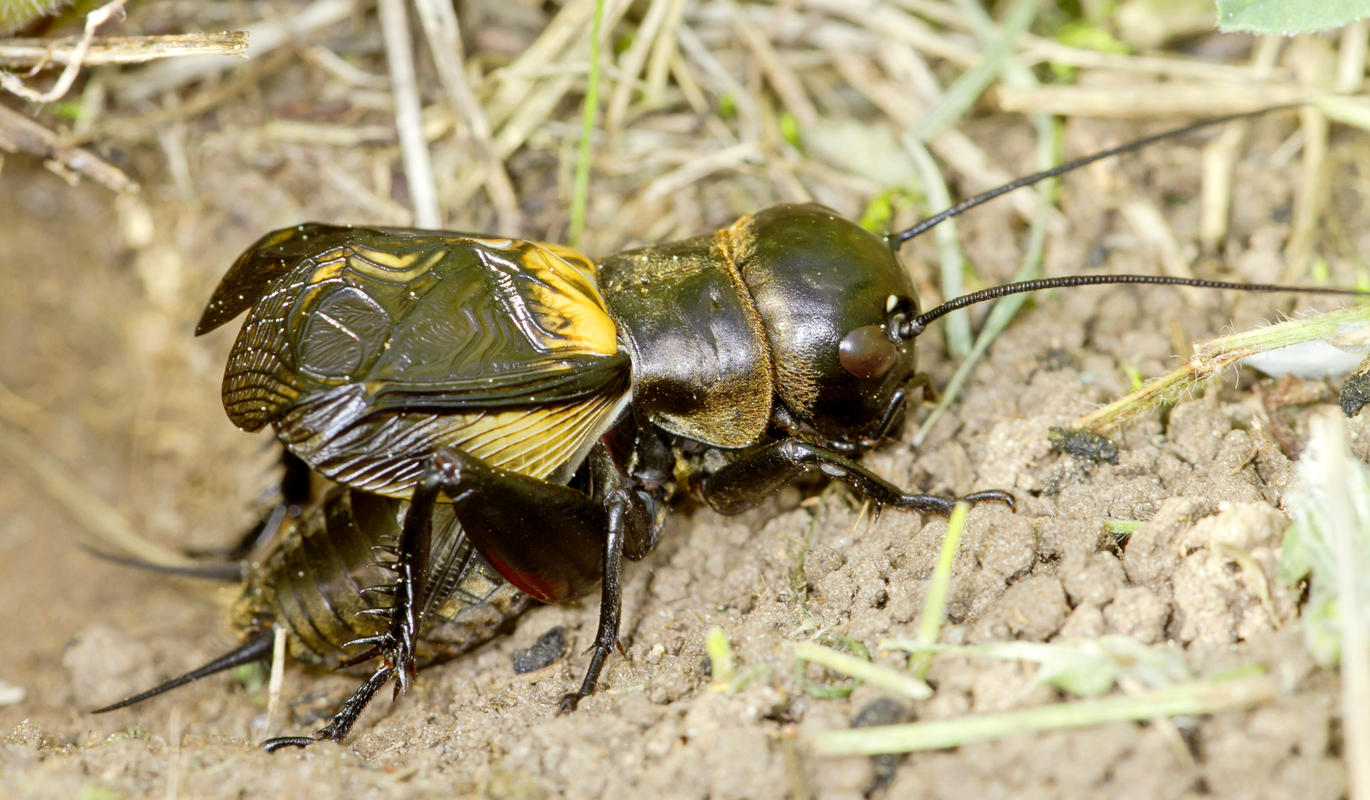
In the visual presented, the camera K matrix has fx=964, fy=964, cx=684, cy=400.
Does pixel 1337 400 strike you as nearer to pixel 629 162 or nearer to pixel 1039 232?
pixel 1039 232

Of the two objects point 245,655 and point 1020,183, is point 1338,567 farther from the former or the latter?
point 245,655

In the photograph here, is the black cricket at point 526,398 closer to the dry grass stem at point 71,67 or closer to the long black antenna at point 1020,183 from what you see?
the long black antenna at point 1020,183

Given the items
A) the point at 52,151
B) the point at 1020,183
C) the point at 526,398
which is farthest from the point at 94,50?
the point at 1020,183

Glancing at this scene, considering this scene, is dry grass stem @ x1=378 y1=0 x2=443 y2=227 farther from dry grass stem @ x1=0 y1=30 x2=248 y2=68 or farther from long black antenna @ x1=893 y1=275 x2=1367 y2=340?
long black antenna @ x1=893 y1=275 x2=1367 y2=340

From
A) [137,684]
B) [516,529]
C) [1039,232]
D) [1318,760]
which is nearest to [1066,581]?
[1318,760]

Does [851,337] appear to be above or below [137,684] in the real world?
above

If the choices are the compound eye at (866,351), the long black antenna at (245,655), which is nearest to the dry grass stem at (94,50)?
the long black antenna at (245,655)

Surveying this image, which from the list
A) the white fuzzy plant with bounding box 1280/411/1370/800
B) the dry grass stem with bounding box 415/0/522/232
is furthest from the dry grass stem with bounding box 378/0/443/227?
the white fuzzy plant with bounding box 1280/411/1370/800
